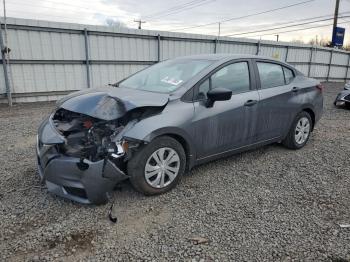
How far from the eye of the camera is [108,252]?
95.9 inches

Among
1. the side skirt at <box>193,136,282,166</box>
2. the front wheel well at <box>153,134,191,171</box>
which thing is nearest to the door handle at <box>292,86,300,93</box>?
the side skirt at <box>193,136,282,166</box>

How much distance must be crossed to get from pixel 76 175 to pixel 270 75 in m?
3.17

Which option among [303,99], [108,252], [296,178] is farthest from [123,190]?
[303,99]

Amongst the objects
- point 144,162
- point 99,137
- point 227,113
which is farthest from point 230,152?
point 99,137

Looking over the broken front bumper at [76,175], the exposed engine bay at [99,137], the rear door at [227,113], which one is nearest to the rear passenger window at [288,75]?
the rear door at [227,113]

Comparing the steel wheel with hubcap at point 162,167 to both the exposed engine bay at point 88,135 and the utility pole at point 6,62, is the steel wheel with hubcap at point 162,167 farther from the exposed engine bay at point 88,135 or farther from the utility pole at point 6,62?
the utility pole at point 6,62

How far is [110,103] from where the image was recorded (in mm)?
3164

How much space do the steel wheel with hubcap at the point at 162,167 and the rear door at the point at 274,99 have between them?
150 centimetres

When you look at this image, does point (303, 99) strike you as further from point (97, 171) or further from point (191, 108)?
point (97, 171)

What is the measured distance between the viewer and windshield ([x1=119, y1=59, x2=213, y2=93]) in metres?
3.69

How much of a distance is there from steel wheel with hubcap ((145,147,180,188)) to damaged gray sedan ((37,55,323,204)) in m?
0.01

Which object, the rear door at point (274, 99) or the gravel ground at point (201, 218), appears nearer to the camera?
the gravel ground at point (201, 218)

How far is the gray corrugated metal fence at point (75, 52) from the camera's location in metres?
8.86

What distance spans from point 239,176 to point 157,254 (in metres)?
1.86
